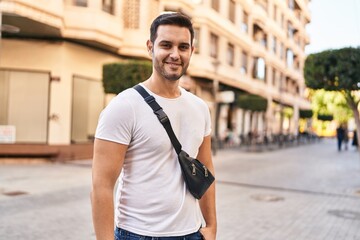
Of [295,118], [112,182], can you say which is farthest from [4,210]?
[295,118]

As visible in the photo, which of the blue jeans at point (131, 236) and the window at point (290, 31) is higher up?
the window at point (290, 31)

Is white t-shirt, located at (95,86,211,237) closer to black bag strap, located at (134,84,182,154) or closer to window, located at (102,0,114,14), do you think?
black bag strap, located at (134,84,182,154)

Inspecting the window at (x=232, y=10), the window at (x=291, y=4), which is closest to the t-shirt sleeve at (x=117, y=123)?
the window at (x=232, y=10)

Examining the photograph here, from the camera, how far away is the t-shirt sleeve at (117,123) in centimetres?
167

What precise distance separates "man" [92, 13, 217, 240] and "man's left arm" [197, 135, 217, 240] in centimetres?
2

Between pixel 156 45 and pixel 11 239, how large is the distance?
4250mm

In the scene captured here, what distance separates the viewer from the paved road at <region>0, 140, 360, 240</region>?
5.72 meters

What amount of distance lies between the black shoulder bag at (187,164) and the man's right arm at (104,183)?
22cm

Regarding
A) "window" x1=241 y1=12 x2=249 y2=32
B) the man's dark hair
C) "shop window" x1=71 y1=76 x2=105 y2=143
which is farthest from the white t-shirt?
"window" x1=241 y1=12 x2=249 y2=32

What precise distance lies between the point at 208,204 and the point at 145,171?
517mm

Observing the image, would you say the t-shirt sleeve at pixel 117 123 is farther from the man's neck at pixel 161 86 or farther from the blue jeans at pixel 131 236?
the blue jeans at pixel 131 236

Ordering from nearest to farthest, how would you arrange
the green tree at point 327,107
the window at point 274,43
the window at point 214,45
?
the window at point 214,45, the window at point 274,43, the green tree at point 327,107

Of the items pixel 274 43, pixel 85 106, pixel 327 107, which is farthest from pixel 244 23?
pixel 327 107

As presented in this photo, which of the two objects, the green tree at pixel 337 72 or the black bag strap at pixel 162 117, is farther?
the green tree at pixel 337 72
